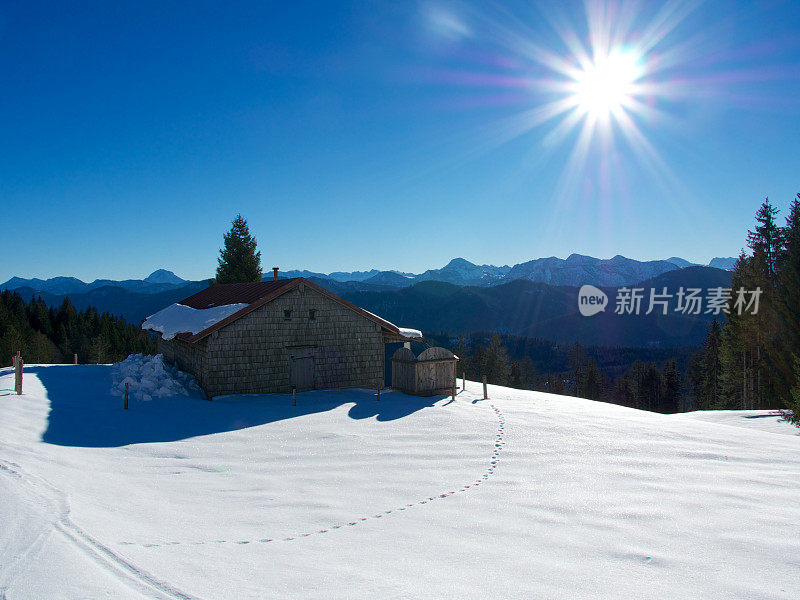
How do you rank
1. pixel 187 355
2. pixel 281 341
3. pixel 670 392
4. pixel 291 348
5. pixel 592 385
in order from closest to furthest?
pixel 281 341 → pixel 291 348 → pixel 187 355 → pixel 670 392 → pixel 592 385

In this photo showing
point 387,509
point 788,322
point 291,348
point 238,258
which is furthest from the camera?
point 238,258

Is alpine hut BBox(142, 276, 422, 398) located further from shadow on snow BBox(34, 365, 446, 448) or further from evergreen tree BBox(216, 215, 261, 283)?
evergreen tree BBox(216, 215, 261, 283)

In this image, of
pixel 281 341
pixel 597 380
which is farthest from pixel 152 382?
pixel 597 380

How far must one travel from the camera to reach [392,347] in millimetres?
81562

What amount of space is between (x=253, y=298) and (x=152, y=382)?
5152 millimetres

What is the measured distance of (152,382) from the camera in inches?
696

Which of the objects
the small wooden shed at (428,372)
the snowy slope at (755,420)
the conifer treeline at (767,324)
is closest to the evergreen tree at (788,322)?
the conifer treeline at (767,324)

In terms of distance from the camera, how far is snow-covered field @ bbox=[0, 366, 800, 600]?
459cm

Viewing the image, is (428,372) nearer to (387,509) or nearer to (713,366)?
(387,509)

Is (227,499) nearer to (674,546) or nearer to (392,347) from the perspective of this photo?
(674,546)

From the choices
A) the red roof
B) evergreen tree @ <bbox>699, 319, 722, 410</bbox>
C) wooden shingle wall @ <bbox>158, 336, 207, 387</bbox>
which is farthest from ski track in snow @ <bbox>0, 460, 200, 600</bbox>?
evergreen tree @ <bbox>699, 319, 722, 410</bbox>

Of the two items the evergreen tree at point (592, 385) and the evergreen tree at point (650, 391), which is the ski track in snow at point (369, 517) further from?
the evergreen tree at point (592, 385)

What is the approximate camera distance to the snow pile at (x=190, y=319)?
59.6 feet

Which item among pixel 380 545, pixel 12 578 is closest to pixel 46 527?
pixel 12 578
